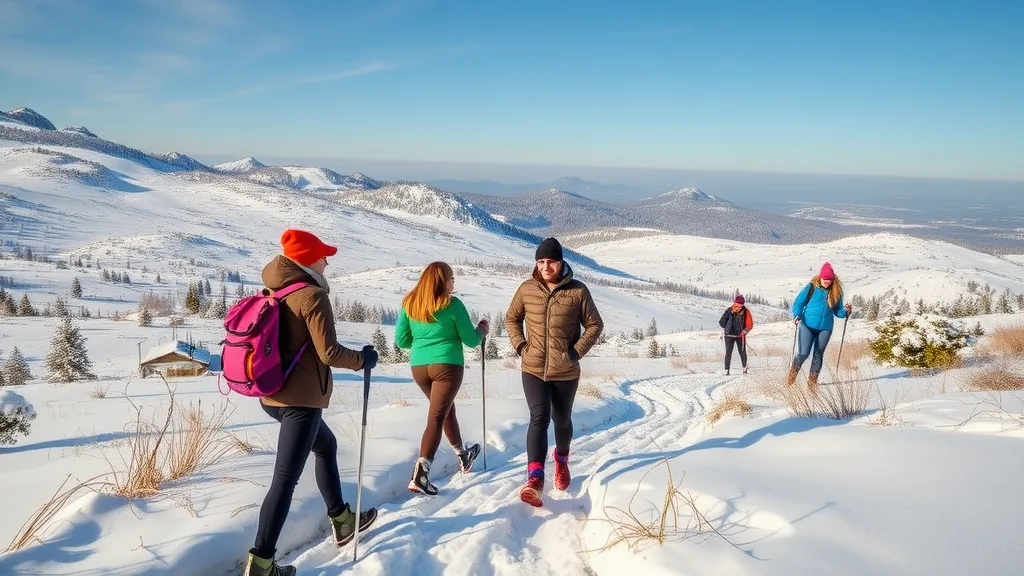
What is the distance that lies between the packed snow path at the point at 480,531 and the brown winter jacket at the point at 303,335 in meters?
1.11

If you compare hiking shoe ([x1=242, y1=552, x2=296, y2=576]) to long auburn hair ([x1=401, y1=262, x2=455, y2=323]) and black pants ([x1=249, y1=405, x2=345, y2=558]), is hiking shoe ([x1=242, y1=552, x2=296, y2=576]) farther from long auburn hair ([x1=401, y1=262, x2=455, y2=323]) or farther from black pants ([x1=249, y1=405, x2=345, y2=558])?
long auburn hair ([x1=401, y1=262, x2=455, y2=323])

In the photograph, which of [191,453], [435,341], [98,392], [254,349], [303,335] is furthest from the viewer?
[98,392]

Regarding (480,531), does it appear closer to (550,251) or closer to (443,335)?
(443,335)

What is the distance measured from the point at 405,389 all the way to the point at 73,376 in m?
19.6

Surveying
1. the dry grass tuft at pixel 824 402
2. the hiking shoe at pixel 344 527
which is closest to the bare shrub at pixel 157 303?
the hiking shoe at pixel 344 527

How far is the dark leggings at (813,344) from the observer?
8.55 metres

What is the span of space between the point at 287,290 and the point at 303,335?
0.99 ft

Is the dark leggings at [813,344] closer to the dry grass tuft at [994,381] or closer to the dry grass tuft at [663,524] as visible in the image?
the dry grass tuft at [994,381]

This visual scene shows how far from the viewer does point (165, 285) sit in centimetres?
10631

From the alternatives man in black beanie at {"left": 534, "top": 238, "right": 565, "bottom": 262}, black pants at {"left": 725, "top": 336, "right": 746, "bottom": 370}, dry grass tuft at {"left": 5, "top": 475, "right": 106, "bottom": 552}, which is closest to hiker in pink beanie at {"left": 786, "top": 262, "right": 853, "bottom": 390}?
black pants at {"left": 725, "top": 336, "right": 746, "bottom": 370}

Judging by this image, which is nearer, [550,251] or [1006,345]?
[550,251]

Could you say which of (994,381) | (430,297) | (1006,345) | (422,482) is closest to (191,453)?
(422,482)

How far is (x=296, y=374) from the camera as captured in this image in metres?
3.27

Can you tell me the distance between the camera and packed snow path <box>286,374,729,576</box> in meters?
3.44
